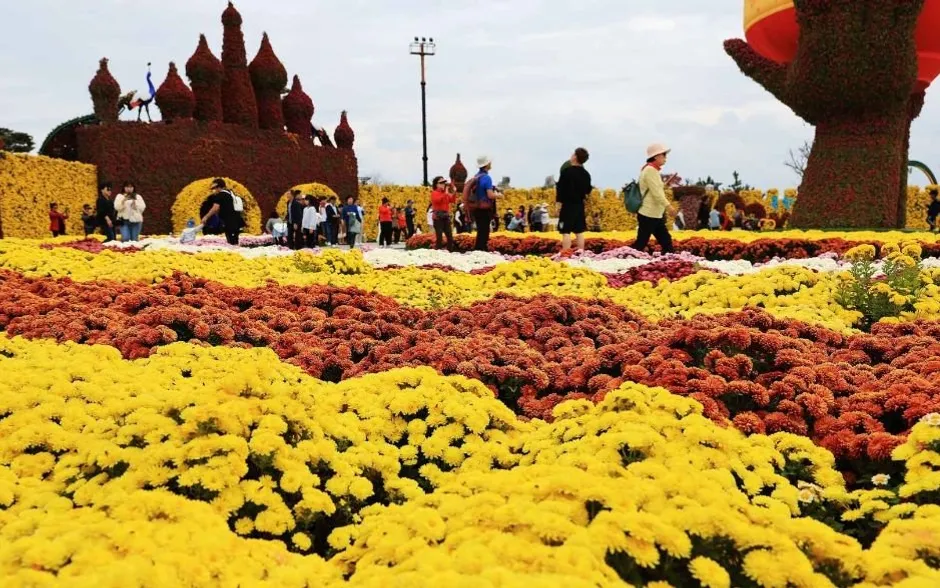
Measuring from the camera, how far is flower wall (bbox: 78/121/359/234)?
83.1ft

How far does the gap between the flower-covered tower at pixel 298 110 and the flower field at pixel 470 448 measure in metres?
24.8

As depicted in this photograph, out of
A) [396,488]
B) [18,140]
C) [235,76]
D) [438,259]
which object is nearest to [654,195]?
[438,259]

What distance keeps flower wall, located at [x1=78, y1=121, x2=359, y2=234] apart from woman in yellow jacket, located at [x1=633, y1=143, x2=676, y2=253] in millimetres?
18200

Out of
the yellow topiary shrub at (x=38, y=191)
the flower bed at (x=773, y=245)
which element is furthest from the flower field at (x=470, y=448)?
the yellow topiary shrub at (x=38, y=191)

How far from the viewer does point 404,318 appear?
6.68 metres

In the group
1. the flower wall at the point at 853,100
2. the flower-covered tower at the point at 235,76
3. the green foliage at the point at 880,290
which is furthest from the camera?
the flower-covered tower at the point at 235,76

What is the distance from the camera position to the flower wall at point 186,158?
25344 millimetres

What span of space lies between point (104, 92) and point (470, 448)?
2563 cm

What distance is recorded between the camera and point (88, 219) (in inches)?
912

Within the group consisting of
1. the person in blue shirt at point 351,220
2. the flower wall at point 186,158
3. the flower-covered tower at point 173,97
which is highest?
the flower-covered tower at point 173,97

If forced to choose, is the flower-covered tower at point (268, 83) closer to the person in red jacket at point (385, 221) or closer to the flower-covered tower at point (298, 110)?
the flower-covered tower at point (298, 110)

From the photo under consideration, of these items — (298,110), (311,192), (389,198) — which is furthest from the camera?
(389,198)

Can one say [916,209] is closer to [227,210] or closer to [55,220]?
[227,210]

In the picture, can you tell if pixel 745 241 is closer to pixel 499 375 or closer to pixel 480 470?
pixel 499 375
